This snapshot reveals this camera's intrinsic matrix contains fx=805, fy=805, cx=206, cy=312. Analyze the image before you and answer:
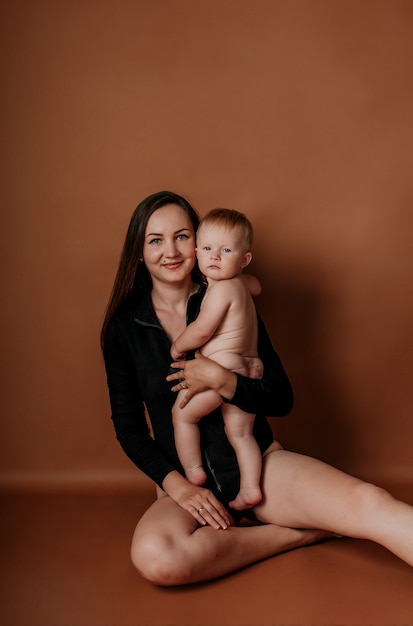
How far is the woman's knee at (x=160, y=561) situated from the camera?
2346 mm

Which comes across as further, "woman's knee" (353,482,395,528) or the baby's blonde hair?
the baby's blonde hair

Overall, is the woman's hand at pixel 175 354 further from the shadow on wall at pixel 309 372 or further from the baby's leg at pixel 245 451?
the shadow on wall at pixel 309 372

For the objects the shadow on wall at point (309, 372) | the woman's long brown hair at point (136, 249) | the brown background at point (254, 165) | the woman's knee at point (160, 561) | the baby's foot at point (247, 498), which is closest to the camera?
the woman's knee at point (160, 561)

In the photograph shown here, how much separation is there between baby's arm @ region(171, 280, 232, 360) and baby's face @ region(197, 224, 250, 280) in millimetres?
44

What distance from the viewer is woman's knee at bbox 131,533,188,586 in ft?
7.70

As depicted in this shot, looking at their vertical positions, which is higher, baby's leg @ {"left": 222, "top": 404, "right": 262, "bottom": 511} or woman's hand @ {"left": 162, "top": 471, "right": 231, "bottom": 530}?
baby's leg @ {"left": 222, "top": 404, "right": 262, "bottom": 511}

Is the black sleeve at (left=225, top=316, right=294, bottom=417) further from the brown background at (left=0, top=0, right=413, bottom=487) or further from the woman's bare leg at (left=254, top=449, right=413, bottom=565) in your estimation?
the brown background at (left=0, top=0, right=413, bottom=487)

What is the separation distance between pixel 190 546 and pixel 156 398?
534 mm

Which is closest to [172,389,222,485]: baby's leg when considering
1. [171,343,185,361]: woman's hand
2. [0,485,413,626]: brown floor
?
[171,343,185,361]: woman's hand

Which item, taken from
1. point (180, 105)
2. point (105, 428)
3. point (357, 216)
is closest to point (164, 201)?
point (180, 105)

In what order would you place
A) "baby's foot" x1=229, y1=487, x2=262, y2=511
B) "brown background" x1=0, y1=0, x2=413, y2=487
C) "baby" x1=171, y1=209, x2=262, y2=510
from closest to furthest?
"baby" x1=171, y1=209, x2=262, y2=510 → "baby's foot" x1=229, y1=487, x2=262, y2=511 → "brown background" x1=0, y1=0, x2=413, y2=487

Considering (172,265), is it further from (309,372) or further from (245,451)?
(309,372)

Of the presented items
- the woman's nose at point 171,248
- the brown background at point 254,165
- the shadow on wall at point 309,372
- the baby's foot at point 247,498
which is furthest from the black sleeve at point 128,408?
the shadow on wall at point 309,372

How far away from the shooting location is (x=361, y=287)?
10.8 feet
